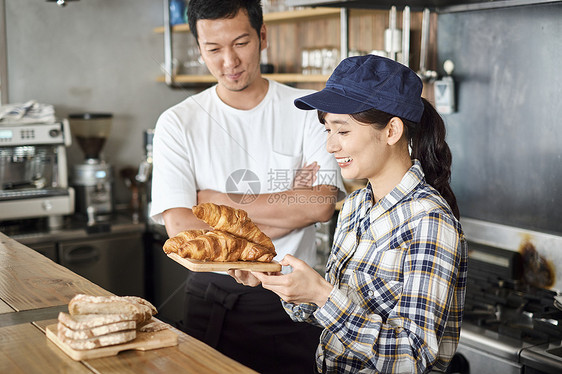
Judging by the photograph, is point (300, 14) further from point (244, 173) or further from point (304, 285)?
point (304, 285)

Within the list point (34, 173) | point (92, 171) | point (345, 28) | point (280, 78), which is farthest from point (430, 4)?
point (34, 173)

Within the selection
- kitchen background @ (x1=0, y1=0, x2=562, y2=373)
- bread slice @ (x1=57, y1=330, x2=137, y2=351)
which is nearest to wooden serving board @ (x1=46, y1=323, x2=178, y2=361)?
bread slice @ (x1=57, y1=330, x2=137, y2=351)

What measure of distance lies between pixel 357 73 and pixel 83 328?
82 centimetres

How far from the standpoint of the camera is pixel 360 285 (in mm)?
1530

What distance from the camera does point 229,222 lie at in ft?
5.33

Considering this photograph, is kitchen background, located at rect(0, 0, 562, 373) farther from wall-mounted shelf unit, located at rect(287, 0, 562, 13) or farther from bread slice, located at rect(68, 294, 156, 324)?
bread slice, located at rect(68, 294, 156, 324)

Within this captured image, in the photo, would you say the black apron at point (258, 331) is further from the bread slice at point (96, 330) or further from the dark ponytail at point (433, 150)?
the bread slice at point (96, 330)

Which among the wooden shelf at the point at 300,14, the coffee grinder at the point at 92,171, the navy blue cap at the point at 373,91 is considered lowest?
the coffee grinder at the point at 92,171

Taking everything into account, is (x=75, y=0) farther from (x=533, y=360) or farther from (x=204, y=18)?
(x=533, y=360)

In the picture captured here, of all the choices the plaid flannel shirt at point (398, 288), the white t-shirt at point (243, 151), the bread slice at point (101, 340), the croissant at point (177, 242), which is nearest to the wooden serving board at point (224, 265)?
the croissant at point (177, 242)

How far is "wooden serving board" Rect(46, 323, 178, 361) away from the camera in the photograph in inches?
Answer: 46.8

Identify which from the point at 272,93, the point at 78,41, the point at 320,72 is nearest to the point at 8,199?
the point at 78,41

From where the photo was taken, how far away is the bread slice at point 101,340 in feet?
3.90

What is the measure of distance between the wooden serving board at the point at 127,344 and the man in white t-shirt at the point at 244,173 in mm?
813
